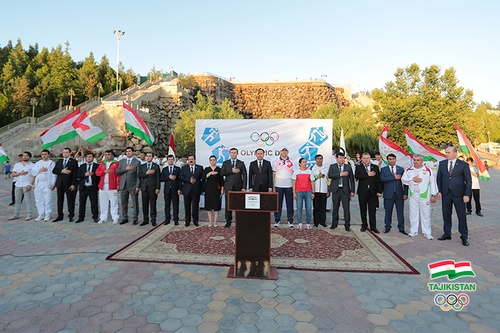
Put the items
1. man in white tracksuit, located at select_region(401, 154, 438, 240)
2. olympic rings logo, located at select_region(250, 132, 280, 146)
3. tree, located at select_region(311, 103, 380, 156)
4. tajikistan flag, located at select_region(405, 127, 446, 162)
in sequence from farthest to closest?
tree, located at select_region(311, 103, 380, 156) → olympic rings logo, located at select_region(250, 132, 280, 146) → tajikistan flag, located at select_region(405, 127, 446, 162) → man in white tracksuit, located at select_region(401, 154, 438, 240)

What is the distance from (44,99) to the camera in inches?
1396

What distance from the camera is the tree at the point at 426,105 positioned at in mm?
27000

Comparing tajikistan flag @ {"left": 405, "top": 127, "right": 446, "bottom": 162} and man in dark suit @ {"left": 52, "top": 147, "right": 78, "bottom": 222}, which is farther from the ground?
tajikistan flag @ {"left": 405, "top": 127, "right": 446, "bottom": 162}

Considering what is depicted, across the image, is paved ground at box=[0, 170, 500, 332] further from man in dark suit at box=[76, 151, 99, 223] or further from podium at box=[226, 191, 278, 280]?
man in dark suit at box=[76, 151, 99, 223]

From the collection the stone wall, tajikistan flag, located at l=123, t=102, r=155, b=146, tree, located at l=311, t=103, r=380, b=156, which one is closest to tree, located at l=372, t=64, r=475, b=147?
tree, located at l=311, t=103, r=380, b=156

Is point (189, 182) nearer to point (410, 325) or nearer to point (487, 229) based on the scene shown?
point (410, 325)

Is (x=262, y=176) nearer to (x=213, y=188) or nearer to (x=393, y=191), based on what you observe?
(x=213, y=188)

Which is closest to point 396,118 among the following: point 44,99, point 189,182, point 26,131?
point 189,182

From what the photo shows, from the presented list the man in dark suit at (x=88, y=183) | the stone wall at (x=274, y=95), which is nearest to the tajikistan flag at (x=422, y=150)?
the man in dark suit at (x=88, y=183)

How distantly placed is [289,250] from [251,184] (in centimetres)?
244

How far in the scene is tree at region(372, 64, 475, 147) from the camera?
88.6ft

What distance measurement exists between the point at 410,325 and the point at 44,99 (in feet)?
141
